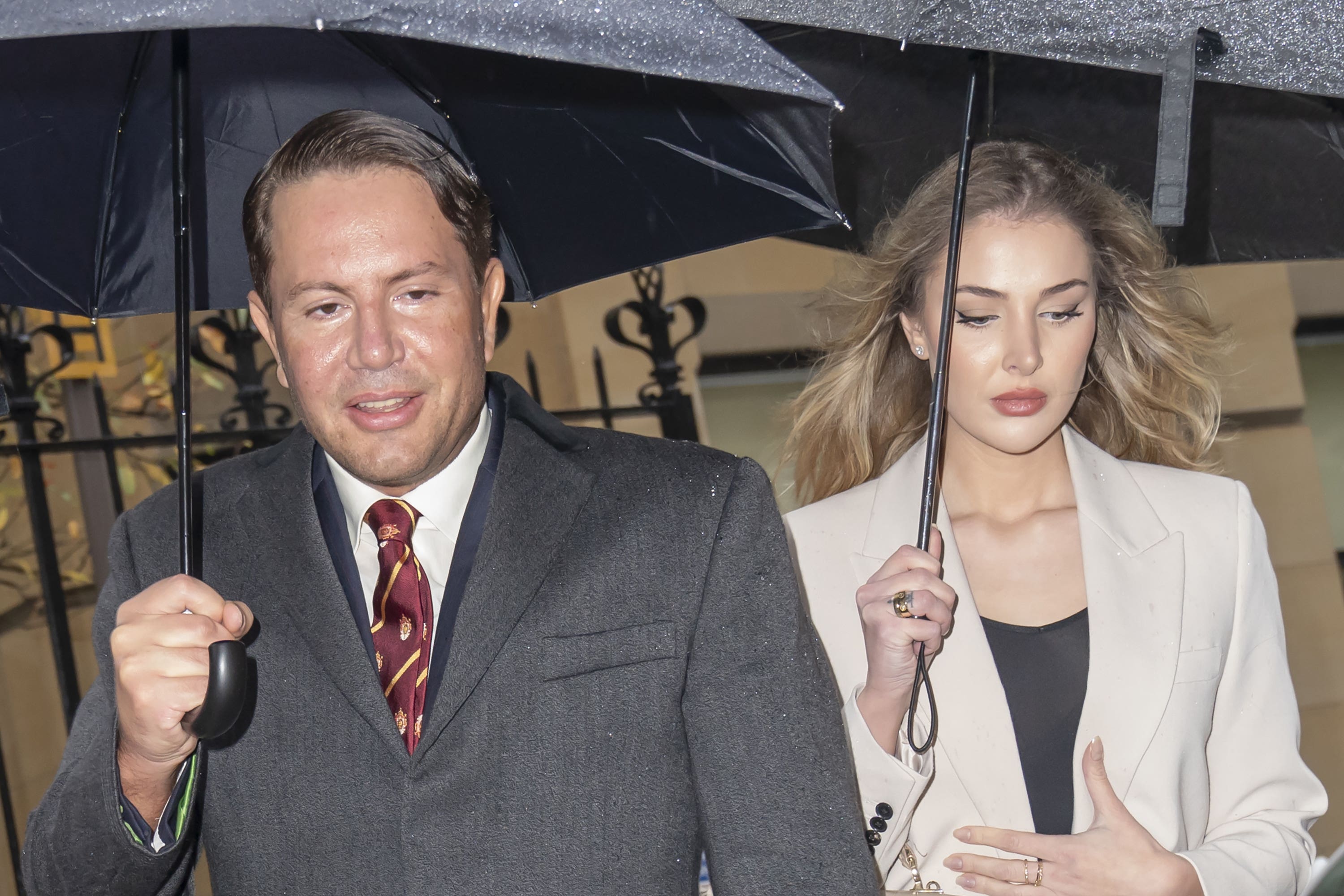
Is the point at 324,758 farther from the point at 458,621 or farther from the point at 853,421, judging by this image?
the point at 853,421

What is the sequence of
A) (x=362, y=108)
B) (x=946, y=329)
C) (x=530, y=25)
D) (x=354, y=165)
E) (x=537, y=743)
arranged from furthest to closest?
1. (x=946, y=329)
2. (x=362, y=108)
3. (x=354, y=165)
4. (x=537, y=743)
5. (x=530, y=25)

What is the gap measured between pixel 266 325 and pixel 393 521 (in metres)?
0.34

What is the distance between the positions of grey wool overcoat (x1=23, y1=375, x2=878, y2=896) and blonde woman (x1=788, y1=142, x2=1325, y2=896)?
1.80 ft

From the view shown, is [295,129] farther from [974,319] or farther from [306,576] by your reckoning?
[974,319]

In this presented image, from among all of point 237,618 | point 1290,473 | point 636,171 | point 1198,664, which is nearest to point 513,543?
point 237,618

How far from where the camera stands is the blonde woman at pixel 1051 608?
8.30ft

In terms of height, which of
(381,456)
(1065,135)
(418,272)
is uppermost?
(1065,135)

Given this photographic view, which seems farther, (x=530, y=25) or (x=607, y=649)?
(x=607, y=649)

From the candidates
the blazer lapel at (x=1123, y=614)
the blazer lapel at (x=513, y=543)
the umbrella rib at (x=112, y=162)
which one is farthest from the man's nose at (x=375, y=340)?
the blazer lapel at (x=1123, y=614)

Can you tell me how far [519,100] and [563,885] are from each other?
1184mm

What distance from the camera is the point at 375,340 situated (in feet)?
6.34

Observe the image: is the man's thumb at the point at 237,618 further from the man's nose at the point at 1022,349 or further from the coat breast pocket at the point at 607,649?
the man's nose at the point at 1022,349

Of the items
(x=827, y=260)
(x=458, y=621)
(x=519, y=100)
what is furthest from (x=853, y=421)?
(x=827, y=260)

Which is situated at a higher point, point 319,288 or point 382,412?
point 319,288
